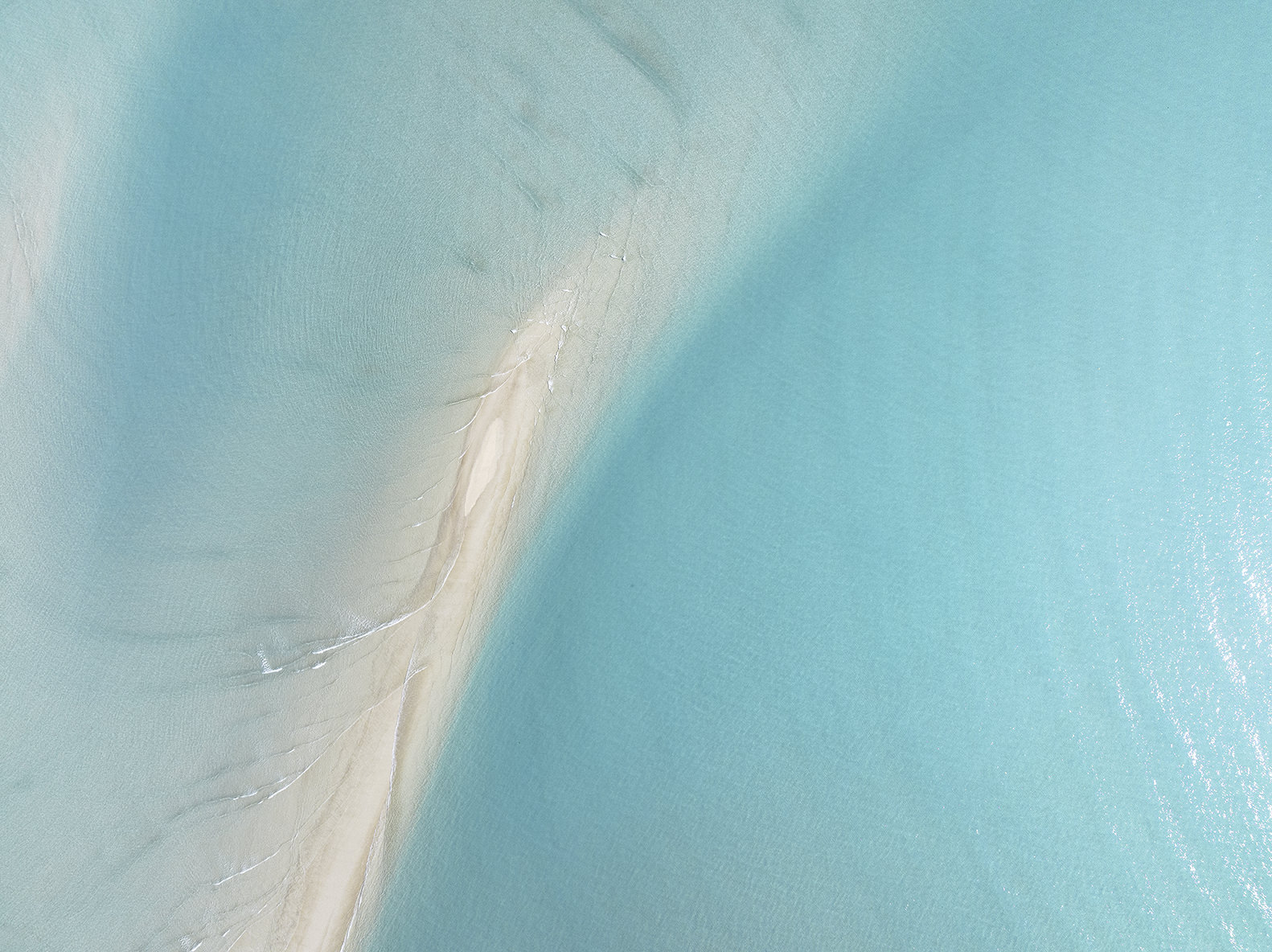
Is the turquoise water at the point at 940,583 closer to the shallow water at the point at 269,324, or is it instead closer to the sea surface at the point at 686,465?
the sea surface at the point at 686,465

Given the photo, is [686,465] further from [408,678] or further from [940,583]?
[408,678]

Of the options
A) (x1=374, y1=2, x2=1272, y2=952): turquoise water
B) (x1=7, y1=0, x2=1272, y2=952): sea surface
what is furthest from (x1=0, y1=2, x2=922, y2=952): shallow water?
(x1=374, y1=2, x2=1272, y2=952): turquoise water

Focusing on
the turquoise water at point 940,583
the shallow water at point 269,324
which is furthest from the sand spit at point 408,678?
the turquoise water at point 940,583

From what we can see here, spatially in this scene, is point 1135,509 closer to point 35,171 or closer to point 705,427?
point 705,427

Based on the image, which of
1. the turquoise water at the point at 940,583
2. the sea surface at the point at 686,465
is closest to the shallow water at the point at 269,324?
the sea surface at the point at 686,465

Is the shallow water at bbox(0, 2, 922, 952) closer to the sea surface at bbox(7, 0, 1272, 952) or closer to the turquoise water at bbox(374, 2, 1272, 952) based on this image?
the sea surface at bbox(7, 0, 1272, 952)

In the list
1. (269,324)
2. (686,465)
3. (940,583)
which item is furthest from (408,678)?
(940,583)

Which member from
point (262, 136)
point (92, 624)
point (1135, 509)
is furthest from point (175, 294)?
point (1135, 509)
